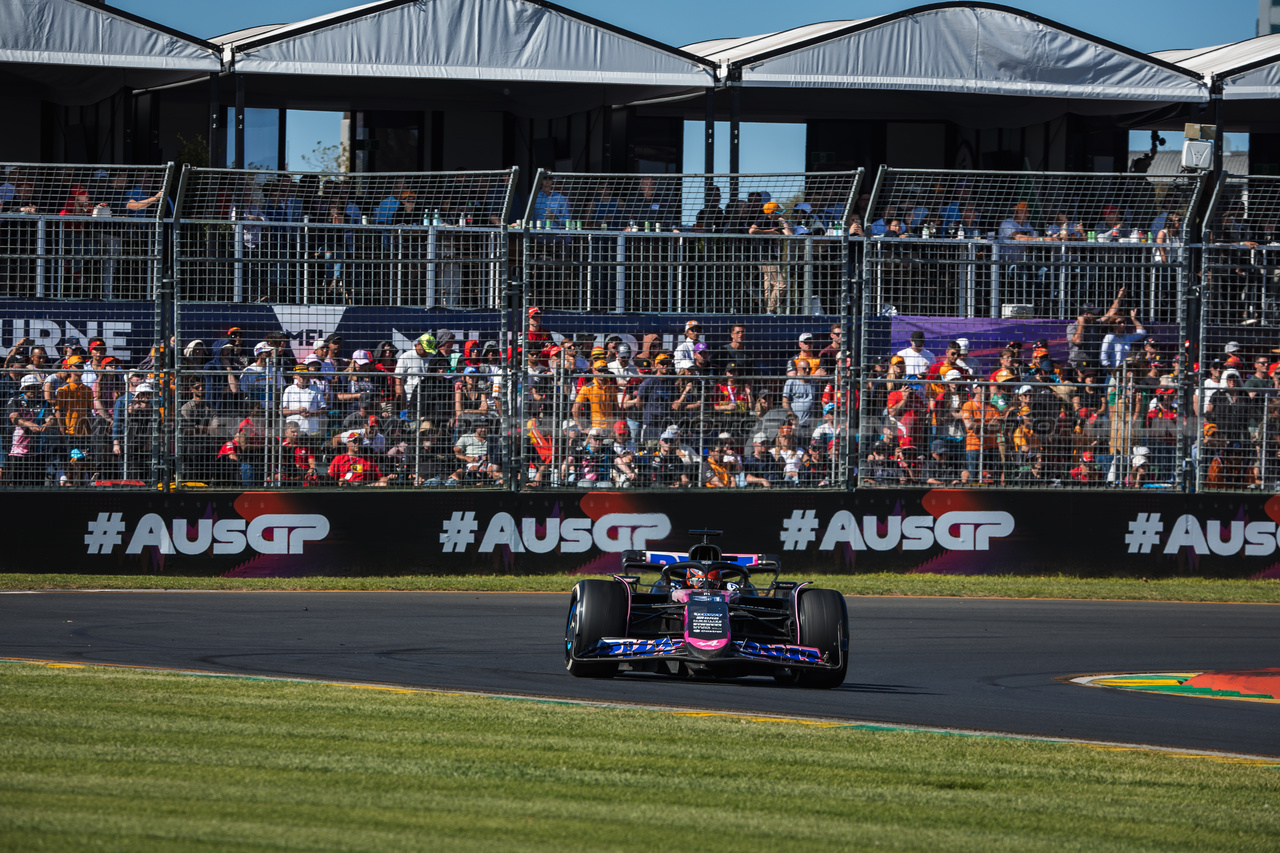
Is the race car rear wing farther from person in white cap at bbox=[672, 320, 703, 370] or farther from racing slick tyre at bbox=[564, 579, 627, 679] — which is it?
person in white cap at bbox=[672, 320, 703, 370]

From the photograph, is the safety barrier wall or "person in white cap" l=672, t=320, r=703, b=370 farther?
"person in white cap" l=672, t=320, r=703, b=370

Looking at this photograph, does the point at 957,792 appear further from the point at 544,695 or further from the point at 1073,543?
the point at 1073,543

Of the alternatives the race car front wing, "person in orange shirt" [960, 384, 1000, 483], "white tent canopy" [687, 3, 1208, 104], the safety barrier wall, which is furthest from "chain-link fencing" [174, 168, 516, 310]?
the race car front wing

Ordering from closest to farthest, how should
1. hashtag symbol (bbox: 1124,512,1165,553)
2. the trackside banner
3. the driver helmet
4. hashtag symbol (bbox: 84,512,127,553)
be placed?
the driver helmet → hashtag symbol (bbox: 84,512,127,553) → the trackside banner → hashtag symbol (bbox: 1124,512,1165,553)

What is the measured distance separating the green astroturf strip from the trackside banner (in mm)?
197

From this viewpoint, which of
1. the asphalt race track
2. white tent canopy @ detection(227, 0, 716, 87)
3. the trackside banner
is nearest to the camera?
the asphalt race track

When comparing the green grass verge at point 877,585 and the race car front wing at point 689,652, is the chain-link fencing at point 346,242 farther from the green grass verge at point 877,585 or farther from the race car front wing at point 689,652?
the race car front wing at point 689,652

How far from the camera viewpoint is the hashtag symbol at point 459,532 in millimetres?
14438

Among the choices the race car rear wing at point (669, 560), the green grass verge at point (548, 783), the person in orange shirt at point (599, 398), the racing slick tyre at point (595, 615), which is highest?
the person in orange shirt at point (599, 398)

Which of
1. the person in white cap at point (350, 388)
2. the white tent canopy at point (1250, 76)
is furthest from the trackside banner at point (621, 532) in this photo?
the white tent canopy at point (1250, 76)

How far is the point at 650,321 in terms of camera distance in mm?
14938

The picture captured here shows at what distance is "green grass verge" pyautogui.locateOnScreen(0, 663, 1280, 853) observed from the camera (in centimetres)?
467

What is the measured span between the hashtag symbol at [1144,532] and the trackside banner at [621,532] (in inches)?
0.6

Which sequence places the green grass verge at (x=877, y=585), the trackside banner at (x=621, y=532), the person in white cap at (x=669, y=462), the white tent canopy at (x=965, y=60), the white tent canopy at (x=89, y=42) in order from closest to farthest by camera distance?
the green grass verge at (x=877, y=585)
the trackside banner at (x=621, y=532)
the person in white cap at (x=669, y=462)
the white tent canopy at (x=89, y=42)
the white tent canopy at (x=965, y=60)
